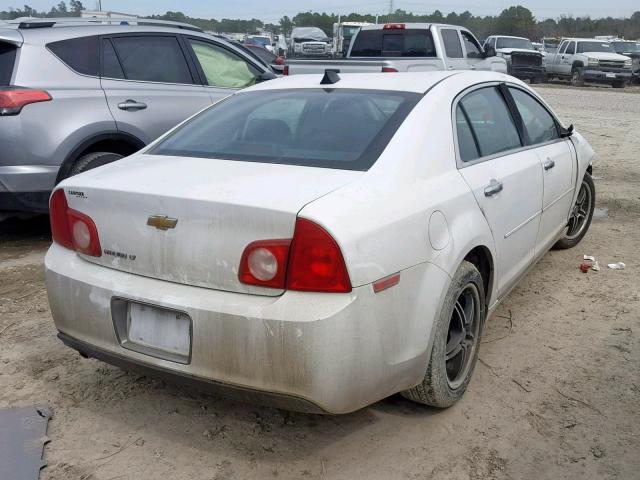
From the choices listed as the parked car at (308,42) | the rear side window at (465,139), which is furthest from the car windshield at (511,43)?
the rear side window at (465,139)

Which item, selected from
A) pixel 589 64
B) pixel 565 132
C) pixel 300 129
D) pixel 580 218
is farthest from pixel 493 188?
pixel 589 64

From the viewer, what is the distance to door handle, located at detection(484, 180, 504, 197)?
3.28 meters

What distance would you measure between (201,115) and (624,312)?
2.95 m

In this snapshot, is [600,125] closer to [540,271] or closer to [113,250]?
[540,271]

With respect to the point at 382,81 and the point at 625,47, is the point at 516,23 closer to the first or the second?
the point at 625,47

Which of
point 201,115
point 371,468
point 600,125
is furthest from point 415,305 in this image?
point 600,125

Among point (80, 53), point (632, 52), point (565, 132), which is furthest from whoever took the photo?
point (632, 52)

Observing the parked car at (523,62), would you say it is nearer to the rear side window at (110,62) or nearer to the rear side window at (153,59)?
the rear side window at (153,59)

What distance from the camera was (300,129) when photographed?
325cm

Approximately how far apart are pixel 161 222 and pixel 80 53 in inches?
143

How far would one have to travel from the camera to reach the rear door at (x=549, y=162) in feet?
13.9

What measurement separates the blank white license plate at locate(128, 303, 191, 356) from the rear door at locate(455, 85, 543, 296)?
1.50 m

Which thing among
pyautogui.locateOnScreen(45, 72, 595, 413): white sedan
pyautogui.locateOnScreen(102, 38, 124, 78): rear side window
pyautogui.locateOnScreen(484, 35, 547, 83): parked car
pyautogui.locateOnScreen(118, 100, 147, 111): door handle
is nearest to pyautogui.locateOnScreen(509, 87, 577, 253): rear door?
pyautogui.locateOnScreen(45, 72, 595, 413): white sedan

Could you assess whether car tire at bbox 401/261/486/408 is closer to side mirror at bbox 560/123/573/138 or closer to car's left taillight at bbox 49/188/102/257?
car's left taillight at bbox 49/188/102/257
